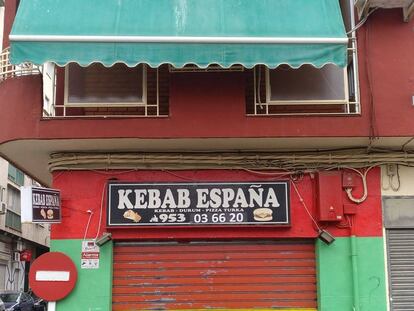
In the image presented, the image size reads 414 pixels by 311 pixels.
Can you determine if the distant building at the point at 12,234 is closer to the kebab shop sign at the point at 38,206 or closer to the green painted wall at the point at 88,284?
the green painted wall at the point at 88,284

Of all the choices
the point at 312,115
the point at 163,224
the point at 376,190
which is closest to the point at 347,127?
the point at 312,115

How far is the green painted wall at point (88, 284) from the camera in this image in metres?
9.18

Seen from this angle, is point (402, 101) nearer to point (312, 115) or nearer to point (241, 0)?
point (312, 115)

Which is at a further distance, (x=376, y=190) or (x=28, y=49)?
(x=376, y=190)

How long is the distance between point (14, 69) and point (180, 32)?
9.84ft

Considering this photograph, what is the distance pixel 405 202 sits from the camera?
9.41 metres

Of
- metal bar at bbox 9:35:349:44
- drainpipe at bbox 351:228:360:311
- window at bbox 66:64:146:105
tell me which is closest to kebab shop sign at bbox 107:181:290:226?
drainpipe at bbox 351:228:360:311

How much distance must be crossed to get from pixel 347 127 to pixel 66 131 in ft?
13.6

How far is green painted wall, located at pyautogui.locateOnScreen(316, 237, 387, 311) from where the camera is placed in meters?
9.17

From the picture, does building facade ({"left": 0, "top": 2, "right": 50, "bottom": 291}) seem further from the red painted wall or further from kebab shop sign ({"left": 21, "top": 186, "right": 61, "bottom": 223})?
kebab shop sign ({"left": 21, "top": 186, "right": 61, "bottom": 223})

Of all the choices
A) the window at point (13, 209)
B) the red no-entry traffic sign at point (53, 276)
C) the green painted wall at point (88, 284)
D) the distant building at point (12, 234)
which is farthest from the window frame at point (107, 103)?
the window at point (13, 209)

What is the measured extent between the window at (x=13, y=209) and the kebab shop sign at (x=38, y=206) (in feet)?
71.9

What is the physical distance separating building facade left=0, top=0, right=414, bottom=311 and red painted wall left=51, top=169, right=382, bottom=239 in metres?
0.02

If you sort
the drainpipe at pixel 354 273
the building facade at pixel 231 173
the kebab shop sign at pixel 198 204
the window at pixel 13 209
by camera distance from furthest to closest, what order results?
the window at pixel 13 209, the kebab shop sign at pixel 198 204, the drainpipe at pixel 354 273, the building facade at pixel 231 173
